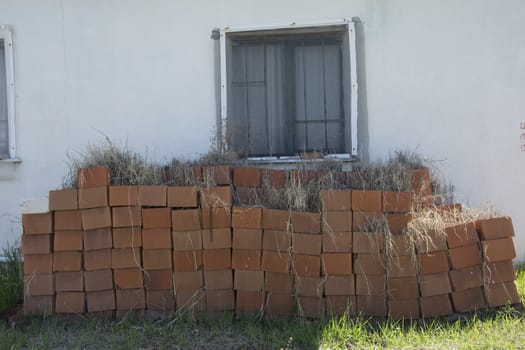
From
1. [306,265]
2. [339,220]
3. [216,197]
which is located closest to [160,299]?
[216,197]

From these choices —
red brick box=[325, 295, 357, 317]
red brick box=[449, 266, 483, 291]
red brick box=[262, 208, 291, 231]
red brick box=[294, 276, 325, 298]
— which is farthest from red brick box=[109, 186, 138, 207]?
red brick box=[449, 266, 483, 291]

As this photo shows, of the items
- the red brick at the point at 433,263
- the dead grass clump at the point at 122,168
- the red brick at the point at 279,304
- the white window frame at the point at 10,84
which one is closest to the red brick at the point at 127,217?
the dead grass clump at the point at 122,168

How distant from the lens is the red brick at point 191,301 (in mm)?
3584

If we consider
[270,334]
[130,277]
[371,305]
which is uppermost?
[130,277]

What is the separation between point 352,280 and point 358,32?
2321 millimetres

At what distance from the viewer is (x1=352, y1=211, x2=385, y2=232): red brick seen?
11.6 feet

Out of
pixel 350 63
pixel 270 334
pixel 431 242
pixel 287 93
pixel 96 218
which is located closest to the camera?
pixel 270 334

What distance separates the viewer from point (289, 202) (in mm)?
3600

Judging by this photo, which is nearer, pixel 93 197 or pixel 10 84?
pixel 93 197

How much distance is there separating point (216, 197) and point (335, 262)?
0.97m

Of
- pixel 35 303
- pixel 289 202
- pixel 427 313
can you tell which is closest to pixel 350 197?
pixel 289 202

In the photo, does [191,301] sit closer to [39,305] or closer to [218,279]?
[218,279]

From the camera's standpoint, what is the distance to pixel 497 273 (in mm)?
3557

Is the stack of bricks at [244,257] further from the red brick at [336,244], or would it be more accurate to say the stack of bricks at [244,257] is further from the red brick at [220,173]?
the red brick at [220,173]
